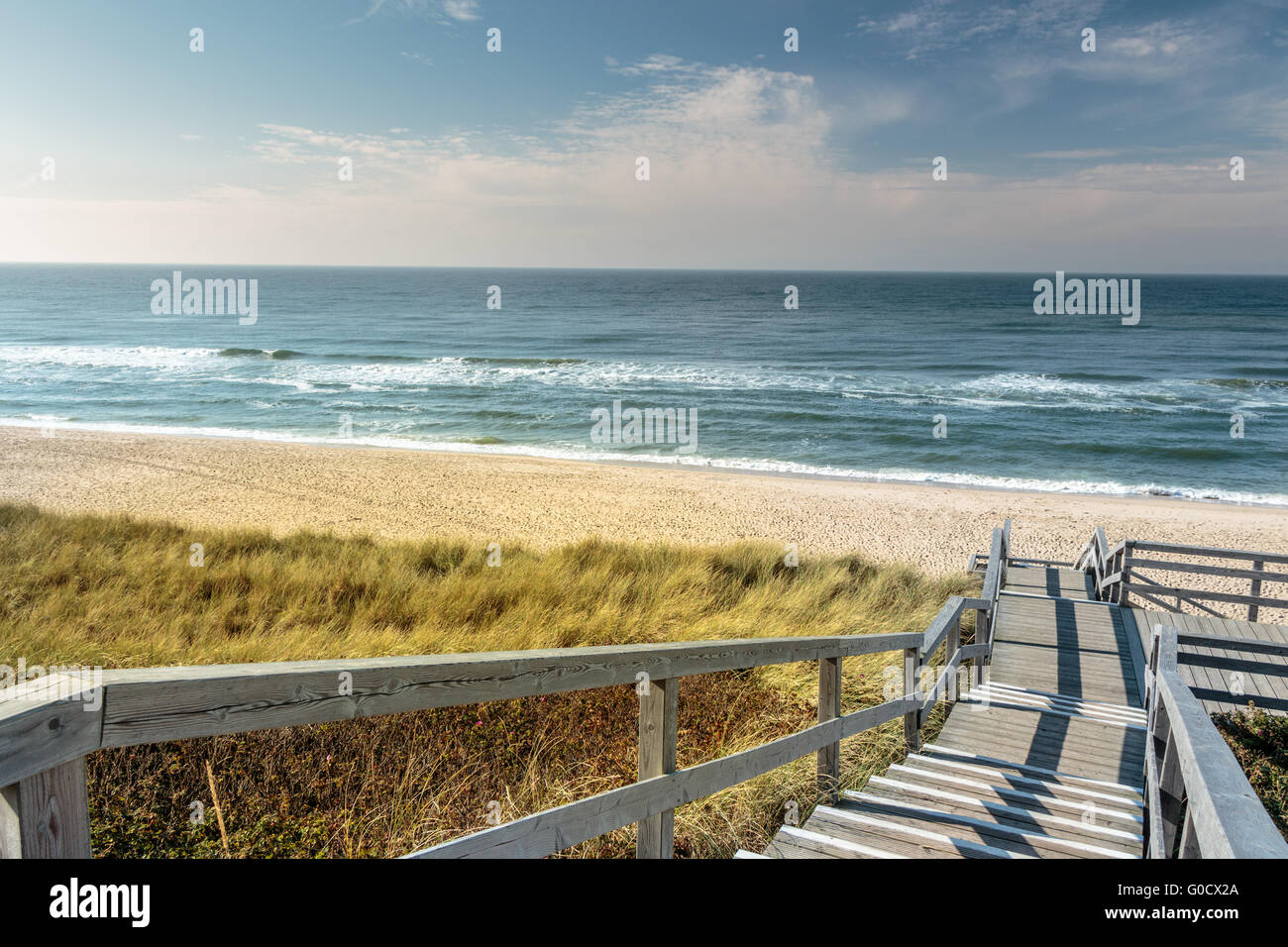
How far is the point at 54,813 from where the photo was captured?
140 centimetres

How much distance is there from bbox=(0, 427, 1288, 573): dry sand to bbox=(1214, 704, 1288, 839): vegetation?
8.30m

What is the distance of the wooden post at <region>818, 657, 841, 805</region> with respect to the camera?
4.32 metres

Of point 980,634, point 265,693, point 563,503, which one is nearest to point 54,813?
point 265,693

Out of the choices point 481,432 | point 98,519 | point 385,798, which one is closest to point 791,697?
point 385,798

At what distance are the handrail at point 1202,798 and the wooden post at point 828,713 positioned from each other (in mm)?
1489

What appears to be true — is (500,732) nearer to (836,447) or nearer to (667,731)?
(667,731)

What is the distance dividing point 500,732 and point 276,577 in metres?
5.35

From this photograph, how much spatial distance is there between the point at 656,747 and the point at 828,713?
185 cm

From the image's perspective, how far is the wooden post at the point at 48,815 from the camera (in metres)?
1.33

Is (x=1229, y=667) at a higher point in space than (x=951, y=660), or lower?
higher

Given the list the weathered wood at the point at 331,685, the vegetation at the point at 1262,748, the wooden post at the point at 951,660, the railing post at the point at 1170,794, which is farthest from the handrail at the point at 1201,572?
the weathered wood at the point at 331,685

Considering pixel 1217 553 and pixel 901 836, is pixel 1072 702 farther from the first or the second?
pixel 901 836
